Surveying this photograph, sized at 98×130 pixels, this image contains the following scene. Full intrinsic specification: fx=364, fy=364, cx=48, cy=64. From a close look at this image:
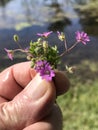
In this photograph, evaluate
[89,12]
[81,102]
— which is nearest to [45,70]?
[81,102]

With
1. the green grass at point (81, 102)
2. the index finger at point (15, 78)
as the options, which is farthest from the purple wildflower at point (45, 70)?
the green grass at point (81, 102)

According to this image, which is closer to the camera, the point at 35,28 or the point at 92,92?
the point at 92,92

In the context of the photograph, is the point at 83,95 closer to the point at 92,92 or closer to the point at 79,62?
the point at 92,92

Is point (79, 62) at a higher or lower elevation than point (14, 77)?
lower

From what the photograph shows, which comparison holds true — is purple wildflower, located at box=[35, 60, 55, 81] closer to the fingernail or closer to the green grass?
the fingernail

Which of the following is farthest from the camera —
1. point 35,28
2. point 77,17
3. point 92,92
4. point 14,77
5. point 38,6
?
point 38,6

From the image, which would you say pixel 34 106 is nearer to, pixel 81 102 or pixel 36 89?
pixel 36 89

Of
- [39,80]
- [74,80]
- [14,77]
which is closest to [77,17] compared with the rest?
[74,80]
